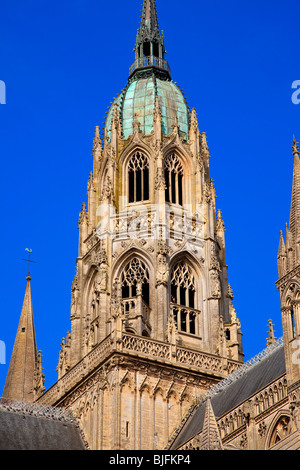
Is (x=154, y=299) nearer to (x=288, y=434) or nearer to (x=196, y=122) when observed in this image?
(x=196, y=122)

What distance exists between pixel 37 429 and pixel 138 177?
1476cm

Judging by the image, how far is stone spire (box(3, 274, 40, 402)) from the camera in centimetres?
6112

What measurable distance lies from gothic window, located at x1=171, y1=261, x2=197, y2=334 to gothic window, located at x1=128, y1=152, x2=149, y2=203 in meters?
4.27

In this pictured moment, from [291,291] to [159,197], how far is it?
17.9m

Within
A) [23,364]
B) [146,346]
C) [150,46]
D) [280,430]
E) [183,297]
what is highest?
[150,46]

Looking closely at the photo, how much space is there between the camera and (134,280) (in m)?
53.4

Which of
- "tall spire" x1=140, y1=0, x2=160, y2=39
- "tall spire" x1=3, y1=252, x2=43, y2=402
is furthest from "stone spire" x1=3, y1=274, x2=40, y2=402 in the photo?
"tall spire" x1=140, y1=0, x2=160, y2=39

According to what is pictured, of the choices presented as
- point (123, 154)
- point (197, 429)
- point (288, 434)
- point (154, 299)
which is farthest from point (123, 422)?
point (123, 154)

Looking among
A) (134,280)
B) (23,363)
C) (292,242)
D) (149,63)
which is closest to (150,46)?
(149,63)

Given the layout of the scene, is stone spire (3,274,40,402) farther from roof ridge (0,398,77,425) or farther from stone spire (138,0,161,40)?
stone spire (138,0,161,40)

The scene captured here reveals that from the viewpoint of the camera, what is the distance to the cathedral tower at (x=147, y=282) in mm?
48250

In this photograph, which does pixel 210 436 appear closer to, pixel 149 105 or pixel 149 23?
pixel 149 105

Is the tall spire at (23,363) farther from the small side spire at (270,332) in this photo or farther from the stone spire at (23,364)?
the small side spire at (270,332)

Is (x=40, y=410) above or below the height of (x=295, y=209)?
below
